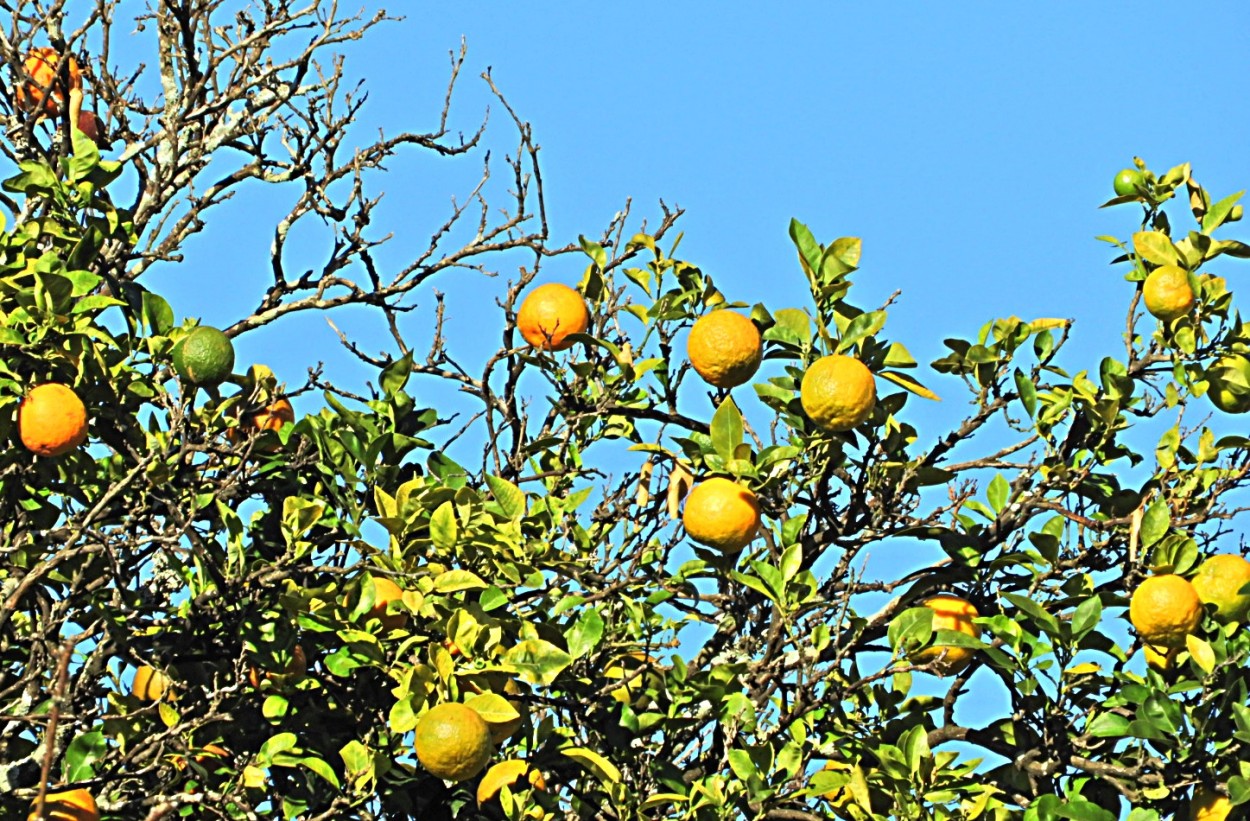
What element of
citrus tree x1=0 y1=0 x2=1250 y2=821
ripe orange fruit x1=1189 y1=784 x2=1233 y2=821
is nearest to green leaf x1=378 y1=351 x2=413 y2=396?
citrus tree x1=0 y1=0 x2=1250 y2=821

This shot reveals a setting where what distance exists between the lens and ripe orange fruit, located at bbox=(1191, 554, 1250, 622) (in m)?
4.87

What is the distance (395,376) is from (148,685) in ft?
4.11

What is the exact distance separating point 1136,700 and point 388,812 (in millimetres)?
2271

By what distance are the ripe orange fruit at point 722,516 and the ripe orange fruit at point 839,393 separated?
32cm

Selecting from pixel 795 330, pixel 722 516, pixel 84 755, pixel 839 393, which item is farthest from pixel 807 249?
pixel 84 755

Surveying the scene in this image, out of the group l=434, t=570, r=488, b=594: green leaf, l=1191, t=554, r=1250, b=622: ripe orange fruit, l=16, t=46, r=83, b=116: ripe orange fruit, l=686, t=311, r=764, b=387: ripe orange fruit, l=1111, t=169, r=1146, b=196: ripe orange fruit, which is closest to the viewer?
l=434, t=570, r=488, b=594: green leaf

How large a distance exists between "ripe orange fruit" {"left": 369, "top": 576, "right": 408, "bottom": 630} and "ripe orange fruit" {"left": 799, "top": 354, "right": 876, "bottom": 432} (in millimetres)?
1316

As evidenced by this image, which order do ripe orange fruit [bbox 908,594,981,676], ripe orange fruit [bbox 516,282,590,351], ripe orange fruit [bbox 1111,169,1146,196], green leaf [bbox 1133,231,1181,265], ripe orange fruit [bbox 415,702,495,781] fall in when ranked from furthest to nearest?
ripe orange fruit [bbox 516,282,590,351], ripe orange fruit [bbox 1111,169,1146,196], green leaf [bbox 1133,231,1181,265], ripe orange fruit [bbox 908,594,981,676], ripe orange fruit [bbox 415,702,495,781]

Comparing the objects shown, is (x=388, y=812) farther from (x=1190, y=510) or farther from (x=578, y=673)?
(x=1190, y=510)

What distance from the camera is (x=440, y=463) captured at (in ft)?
17.7

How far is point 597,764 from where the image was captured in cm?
464

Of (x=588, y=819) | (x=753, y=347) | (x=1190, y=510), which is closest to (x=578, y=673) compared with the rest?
(x=588, y=819)

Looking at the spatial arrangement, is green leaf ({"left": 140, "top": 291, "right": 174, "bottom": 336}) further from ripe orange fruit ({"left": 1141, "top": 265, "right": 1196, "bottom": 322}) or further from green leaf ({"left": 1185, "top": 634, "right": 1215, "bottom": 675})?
green leaf ({"left": 1185, "top": 634, "right": 1215, "bottom": 675})

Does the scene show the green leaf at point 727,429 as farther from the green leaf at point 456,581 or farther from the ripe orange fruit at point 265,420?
the ripe orange fruit at point 265,420
